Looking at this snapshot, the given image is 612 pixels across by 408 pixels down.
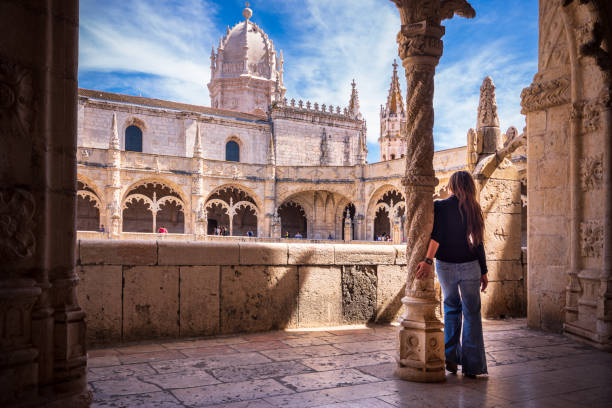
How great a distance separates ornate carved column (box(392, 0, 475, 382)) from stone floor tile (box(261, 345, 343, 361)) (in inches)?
30.7

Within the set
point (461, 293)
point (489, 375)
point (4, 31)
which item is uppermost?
point (4, 31)

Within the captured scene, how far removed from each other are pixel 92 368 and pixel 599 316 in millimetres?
4148

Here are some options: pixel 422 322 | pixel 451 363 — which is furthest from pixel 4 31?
pixel 451 363

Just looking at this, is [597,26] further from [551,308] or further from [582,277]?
[551,308]

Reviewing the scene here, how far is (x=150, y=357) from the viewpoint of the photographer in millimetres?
3592

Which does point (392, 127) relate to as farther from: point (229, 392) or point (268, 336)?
point (229, 392)

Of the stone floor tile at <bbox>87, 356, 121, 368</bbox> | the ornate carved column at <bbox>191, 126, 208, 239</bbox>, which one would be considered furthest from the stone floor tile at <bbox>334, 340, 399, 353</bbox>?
the ornate carved column at <bbox>191, 126, 208, 239</bbox>

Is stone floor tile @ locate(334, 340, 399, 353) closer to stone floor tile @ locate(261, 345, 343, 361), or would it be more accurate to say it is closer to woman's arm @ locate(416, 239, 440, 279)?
stone floor tile @ locate(261, 345, 343, 361)

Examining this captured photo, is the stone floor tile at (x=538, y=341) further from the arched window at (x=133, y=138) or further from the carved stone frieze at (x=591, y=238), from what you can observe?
the arched window at (x=133, y=138)

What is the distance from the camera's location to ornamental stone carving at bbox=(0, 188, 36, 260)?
1834 millimetres

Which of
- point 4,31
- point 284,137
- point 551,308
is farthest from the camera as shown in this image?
point 284,137

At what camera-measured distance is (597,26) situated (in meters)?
4.17

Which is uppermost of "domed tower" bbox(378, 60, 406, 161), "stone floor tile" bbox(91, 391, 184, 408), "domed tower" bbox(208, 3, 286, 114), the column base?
"domed tower" bbox(208, 3, 286, 114)

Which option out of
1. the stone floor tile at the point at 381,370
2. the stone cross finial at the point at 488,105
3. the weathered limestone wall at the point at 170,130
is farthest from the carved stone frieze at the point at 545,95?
the weathered limestone wall at the point at 170,130
